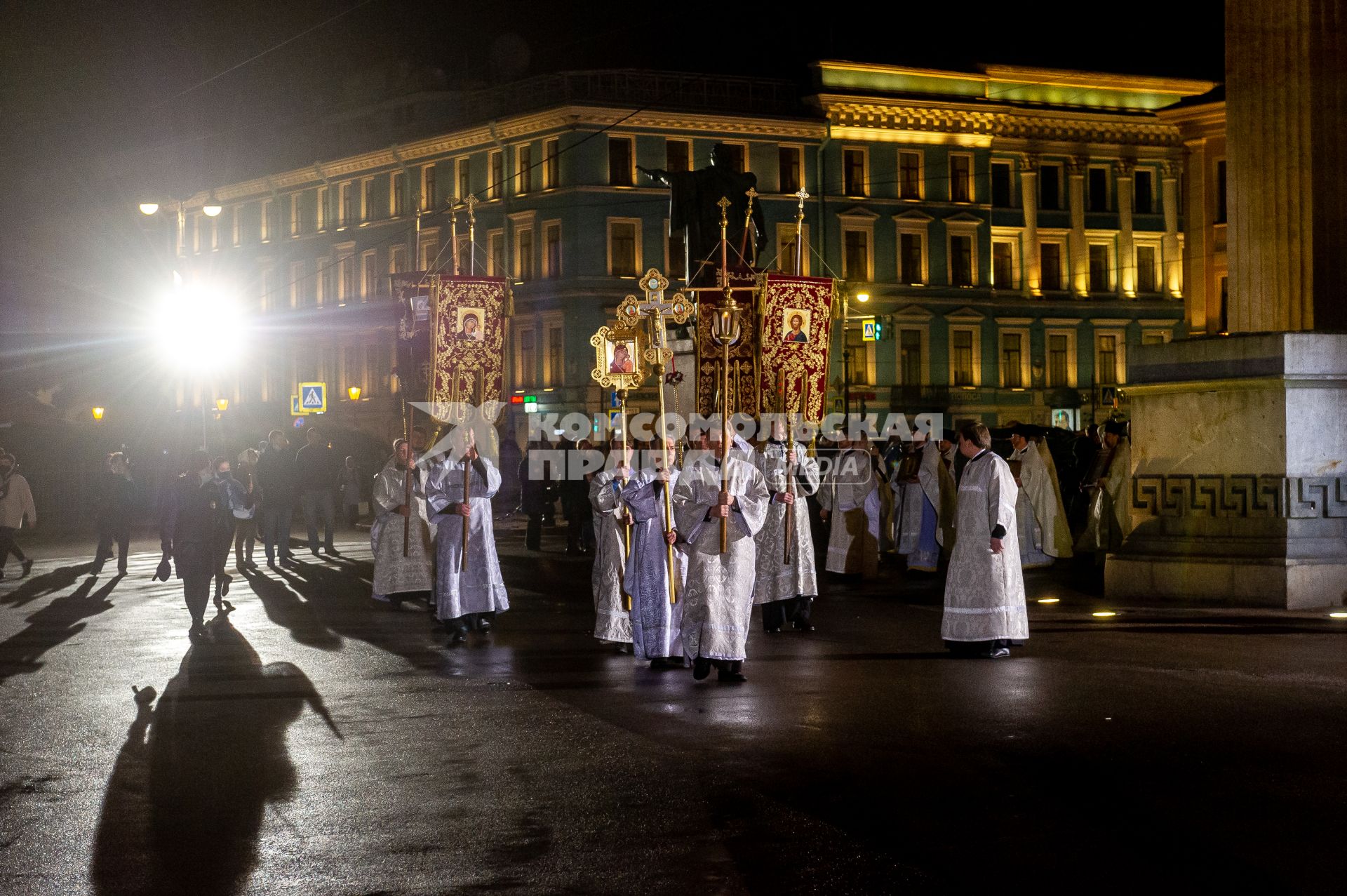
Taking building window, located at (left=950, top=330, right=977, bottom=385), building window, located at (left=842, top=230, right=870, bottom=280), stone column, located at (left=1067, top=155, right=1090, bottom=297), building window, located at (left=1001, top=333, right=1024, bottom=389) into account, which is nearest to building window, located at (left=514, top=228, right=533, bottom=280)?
building window, located at (left=842, top=230, right=870, bottom=280)

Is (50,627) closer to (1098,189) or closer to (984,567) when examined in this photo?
(984,567)

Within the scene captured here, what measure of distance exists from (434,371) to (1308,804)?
35.5 ft

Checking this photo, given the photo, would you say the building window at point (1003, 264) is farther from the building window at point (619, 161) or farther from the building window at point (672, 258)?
the building window at point (619, 161)

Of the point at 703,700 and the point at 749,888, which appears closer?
the point at 749,888

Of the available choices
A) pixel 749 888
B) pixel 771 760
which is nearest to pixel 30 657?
pixel 771 760

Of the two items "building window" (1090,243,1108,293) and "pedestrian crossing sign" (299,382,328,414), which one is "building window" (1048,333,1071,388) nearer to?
"building window" (1090,243,1108,293)

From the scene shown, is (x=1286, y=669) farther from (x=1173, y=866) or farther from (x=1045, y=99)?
(x=1045, y=99)

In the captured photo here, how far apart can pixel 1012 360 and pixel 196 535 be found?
4675cm

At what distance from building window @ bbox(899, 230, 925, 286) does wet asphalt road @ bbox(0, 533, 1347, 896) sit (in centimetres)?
4320

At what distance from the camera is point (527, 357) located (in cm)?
5322

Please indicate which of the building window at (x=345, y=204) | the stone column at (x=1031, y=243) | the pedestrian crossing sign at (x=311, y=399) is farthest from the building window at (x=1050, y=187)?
the pedestrian crossing sign at (x=311, y=399)

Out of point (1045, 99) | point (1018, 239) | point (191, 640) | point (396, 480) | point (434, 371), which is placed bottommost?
point (191, 640)

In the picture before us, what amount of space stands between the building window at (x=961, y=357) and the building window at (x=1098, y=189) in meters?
7.45

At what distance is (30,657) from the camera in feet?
37.4
